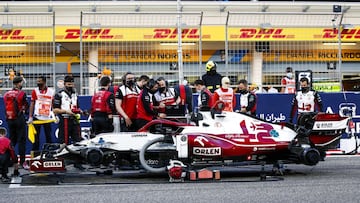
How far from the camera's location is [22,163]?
44.3ft

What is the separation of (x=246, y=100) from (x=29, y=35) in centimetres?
522

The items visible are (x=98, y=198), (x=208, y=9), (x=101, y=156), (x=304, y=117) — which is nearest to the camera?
(x=98, y=198)

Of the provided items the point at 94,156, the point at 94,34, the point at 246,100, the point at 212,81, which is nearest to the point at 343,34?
the point at 246,100

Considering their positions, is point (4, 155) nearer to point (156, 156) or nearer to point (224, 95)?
point (156, 156)

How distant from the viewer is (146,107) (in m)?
12.8

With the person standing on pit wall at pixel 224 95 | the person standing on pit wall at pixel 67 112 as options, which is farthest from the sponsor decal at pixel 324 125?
the person standing on pit wall at pixel 67 112

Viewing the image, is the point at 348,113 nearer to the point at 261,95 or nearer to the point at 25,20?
the point at 261,95

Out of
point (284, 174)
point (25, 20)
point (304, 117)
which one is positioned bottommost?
point (284, 174)

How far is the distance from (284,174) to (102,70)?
6.22 meters

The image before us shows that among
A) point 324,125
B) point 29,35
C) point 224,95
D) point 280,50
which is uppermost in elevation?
point 29,35

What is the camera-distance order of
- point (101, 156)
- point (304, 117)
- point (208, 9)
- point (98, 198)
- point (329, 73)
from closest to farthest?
point (98, 198) < point (101, 156) < point (304, 117) < point (329, 73) < point (208, 9)

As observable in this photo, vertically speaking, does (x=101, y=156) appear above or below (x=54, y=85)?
below

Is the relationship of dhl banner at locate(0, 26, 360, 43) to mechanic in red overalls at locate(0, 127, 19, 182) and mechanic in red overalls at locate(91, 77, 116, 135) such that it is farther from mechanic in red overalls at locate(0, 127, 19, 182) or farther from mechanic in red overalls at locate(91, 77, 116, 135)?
mechanic in red overalls at locate(0, 127, 19, 182)

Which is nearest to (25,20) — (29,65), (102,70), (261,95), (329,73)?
(29,65)
